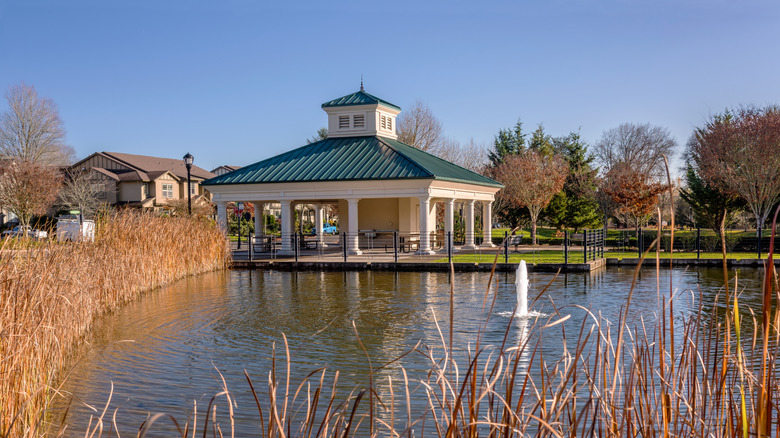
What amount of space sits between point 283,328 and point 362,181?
14.7 metres

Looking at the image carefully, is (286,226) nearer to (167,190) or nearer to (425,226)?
(425,226)

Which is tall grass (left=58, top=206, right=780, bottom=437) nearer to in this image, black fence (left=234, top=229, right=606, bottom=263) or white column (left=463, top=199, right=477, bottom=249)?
black fence (left=234, top=229, right=606, bottom=263)

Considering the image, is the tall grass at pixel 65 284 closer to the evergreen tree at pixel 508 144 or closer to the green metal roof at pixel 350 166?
the green metal roof at pixel 350 166

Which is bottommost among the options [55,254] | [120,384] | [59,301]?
[120,384]

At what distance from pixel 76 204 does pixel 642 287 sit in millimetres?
40702

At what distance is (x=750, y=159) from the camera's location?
96.3 ft

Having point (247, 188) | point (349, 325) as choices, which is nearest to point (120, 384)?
point (349, 325)

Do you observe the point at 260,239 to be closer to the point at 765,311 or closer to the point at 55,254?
the point at 55,254

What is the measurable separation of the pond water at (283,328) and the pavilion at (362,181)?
21.4 feet

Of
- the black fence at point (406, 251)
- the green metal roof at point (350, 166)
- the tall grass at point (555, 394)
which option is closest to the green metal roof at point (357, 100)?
the green metal roof at point (350, 166)

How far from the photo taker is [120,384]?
7176mm

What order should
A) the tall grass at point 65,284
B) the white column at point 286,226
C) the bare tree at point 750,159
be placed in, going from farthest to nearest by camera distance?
the bare tree at point 750,159 → the white column at point 286,226 → the tall grass at point 65,284

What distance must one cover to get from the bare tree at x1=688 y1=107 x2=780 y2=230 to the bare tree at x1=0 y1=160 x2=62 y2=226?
38233mm

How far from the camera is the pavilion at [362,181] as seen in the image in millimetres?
24609
